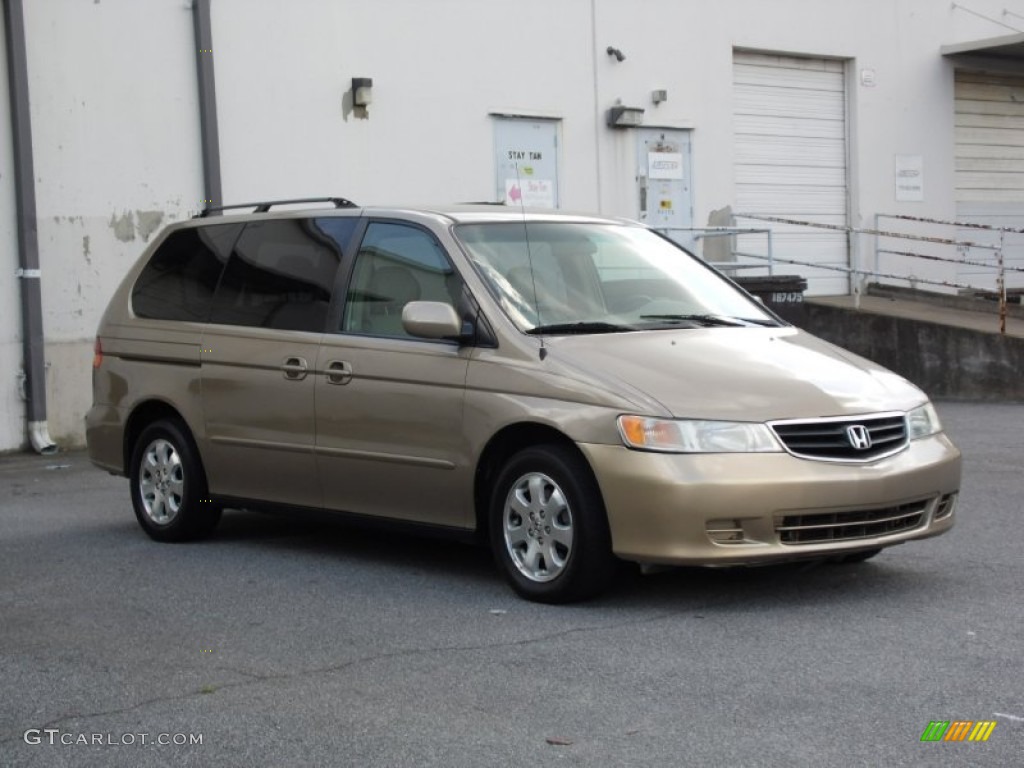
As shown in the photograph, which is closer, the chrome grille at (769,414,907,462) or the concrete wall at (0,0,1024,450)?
the chrome grille at (769,414,907,462)

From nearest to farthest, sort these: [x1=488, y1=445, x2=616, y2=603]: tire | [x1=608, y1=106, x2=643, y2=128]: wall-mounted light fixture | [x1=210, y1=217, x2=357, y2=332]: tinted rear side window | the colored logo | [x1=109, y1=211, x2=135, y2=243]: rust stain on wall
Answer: the colored logo
[x1=488, y1=445, x2=616, y2=603]: tire
[x1=210, y1=217, x2=357, y2=332]: tinted rear side window
[x1=109, y1=211, x2=135, y2=243]: rust stain on wall
[x1=608, y1=106, x2=643, y2=128]: wall-mounted light fixture

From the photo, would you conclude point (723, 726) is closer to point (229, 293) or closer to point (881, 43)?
point (229, 293)

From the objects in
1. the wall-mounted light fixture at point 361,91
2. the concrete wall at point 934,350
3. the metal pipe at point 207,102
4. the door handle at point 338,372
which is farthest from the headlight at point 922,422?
the wall-mounted light fixture at point 361,91

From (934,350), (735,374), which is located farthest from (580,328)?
(934,350)

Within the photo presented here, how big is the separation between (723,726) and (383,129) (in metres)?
12.6

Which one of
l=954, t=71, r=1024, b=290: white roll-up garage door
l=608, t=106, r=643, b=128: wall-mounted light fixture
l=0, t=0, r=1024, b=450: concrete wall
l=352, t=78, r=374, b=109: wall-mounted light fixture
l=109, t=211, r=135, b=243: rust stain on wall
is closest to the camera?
l=0, t=0, r=1024, b=450: concrete wall

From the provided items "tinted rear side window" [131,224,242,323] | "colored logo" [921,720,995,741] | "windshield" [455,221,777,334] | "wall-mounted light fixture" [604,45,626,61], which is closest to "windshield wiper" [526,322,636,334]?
"windshield" [455,221,777,334]

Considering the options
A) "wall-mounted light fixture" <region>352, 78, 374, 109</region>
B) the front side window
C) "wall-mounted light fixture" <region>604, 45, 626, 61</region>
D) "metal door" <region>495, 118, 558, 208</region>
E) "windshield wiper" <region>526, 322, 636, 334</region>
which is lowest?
"windshield wiper" <region>526, 322, 636, 334</region>

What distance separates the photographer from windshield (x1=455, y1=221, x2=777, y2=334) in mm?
7246

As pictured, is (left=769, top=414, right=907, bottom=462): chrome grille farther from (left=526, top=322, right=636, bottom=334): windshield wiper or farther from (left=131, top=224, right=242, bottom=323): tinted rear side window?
(left=131, top=224, right=242, bottom=323): tinted rear side window

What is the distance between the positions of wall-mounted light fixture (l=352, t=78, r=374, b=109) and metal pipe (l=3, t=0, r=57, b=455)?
348 centimetres

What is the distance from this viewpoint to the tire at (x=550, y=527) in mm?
6516

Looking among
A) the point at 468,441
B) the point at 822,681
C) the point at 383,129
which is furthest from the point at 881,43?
the point at 822,681

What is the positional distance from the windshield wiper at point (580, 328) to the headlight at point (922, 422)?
4.20ft
